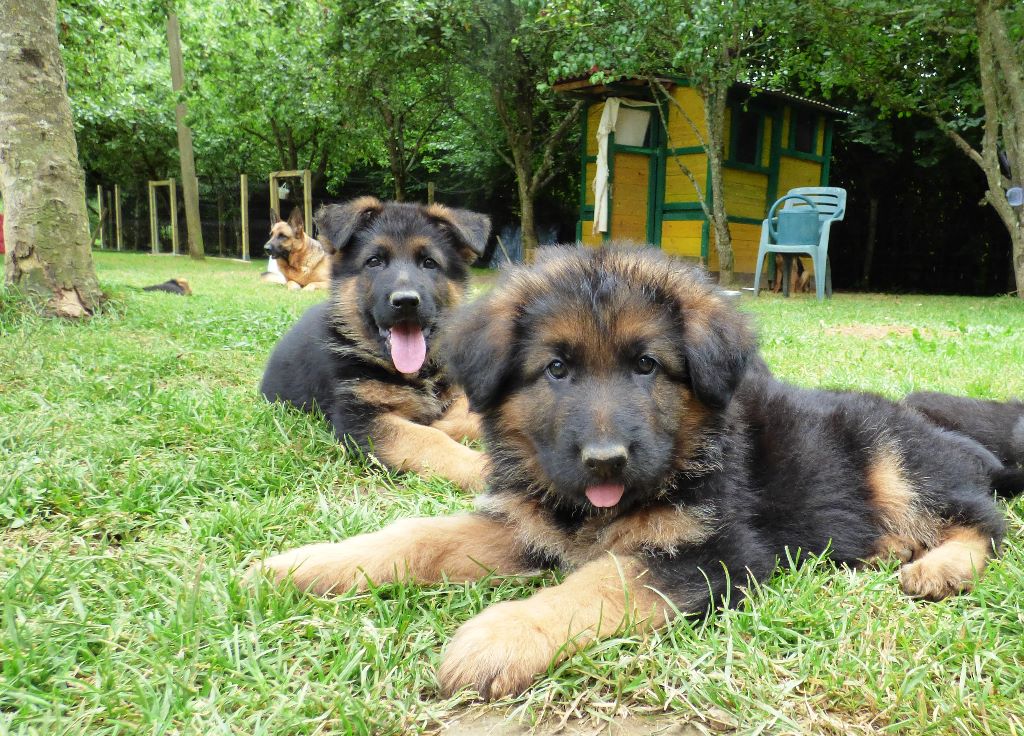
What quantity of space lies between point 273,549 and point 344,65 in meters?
18.9

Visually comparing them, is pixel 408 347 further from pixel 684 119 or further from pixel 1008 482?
pixel 684 119

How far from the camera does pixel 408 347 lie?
14.6 ft

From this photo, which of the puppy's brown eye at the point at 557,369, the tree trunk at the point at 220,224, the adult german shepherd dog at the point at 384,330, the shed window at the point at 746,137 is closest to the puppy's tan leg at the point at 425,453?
the adult german shepherd dog at the point at 384,330

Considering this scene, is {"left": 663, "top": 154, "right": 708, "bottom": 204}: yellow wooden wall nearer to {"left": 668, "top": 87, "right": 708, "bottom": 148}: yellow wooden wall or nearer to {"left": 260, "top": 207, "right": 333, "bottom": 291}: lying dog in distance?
{"left": 668, "top": 87, "right": 708, "bottom": 148}: yellow wooden wall

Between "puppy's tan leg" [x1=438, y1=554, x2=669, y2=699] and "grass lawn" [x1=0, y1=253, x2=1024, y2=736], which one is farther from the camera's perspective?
"puppy's tan leg" [x1=438, y1=554, x2=669, y2=699]

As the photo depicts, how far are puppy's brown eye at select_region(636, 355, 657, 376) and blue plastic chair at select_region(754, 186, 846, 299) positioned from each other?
1265cm

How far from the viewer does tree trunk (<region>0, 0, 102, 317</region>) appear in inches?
256

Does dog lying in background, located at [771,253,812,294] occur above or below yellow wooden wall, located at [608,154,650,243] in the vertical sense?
below

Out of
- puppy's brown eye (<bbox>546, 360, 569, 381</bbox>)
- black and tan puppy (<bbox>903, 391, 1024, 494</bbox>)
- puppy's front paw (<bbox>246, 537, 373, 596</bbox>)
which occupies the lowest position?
puppy's front paw (<bbox>246, 537, 373, 596</bbox>)

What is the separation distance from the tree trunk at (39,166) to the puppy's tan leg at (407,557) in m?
5.66

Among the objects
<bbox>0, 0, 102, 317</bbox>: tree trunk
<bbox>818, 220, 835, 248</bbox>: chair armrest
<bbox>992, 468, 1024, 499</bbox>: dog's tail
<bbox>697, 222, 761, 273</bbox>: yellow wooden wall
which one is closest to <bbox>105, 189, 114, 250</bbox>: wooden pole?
<bbox>697, 222, 761, 273</bbox>: yellow wooden wall

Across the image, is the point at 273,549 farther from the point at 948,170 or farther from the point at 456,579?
the point at 948,170

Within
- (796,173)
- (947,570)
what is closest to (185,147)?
(796,173)

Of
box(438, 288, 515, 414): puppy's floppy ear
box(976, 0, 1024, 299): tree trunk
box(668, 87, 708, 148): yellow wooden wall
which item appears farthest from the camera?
box(668, 87, 708, 148): yellow wooden wall
